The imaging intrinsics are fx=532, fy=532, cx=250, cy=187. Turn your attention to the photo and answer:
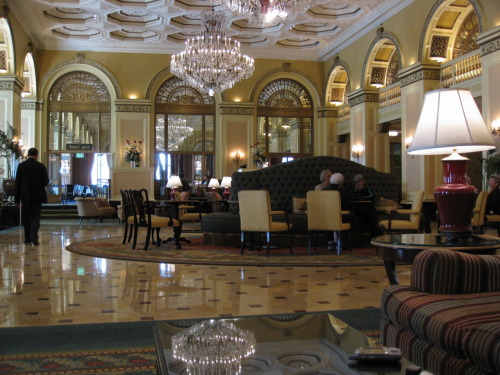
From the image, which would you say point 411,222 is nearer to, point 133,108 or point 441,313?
point 441,313

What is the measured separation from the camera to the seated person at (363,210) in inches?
332

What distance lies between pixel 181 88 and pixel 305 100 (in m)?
4.41

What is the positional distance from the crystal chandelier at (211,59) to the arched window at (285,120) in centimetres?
521

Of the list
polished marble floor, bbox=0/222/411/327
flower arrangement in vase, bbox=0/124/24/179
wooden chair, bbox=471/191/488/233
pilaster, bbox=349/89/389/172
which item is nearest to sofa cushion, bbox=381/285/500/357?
polished marble floor, bbox=0/222/411/327

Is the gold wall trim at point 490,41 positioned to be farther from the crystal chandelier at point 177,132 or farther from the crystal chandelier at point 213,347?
the crystal chandelier at point 177,132

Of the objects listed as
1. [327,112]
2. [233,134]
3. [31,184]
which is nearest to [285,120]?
[327,112]

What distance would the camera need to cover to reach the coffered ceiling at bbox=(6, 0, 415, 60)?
1442 centimetres

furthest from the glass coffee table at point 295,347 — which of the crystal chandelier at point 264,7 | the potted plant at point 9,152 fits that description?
the potted plant at point 9,152

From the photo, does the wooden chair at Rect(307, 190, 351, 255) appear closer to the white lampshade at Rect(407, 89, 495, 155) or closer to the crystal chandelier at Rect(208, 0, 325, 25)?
the white lampshade at Rect(407, 89, 495, 155)

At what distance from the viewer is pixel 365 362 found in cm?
171

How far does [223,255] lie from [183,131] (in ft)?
38.3

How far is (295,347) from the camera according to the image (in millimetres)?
1928

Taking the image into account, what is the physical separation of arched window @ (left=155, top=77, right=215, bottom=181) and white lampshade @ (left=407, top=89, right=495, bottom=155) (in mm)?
15430

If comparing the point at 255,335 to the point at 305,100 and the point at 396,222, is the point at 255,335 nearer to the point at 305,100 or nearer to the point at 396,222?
the point at 396,222
